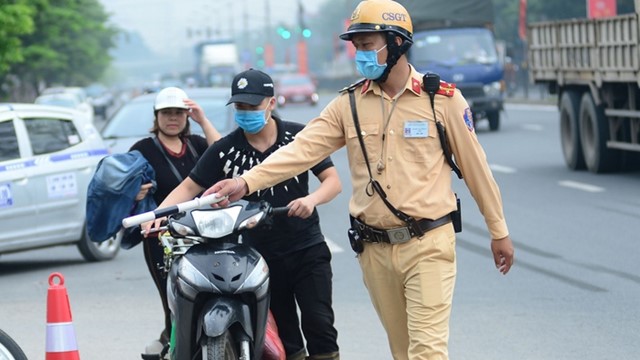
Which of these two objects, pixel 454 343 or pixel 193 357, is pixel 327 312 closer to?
pixel 193 357

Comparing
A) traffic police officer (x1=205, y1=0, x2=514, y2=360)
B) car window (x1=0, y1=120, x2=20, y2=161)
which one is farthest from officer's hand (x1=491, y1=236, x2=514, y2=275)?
car window (x1=0, y1=120, x2=20, y2=161)

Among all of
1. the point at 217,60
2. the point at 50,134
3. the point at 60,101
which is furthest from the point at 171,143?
the point at 217,60

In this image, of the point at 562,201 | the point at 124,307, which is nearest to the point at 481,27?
the point at 562,201

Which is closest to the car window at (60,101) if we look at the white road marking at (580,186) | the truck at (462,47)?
the truck at (462,47)

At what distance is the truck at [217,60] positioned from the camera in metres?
89.6

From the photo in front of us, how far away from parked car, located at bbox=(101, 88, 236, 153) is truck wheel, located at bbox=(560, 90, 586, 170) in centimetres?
646

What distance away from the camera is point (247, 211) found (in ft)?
19.6

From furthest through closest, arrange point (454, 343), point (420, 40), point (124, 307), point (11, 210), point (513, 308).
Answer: point (420, 40)
point (11, 210)
point (124, 307)
point (513, 308)
point (454, 343)

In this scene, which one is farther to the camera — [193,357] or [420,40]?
[420,40]

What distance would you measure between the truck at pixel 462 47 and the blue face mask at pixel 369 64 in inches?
1032

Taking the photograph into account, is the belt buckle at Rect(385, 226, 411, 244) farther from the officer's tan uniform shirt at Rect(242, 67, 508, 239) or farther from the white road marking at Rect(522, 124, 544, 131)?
the white road marking at Rect(522, 124, 544, 131)

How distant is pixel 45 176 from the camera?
14102mm

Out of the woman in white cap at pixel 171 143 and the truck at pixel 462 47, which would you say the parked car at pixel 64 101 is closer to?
the truck at pixel 462 47

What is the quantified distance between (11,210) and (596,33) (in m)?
9.34
